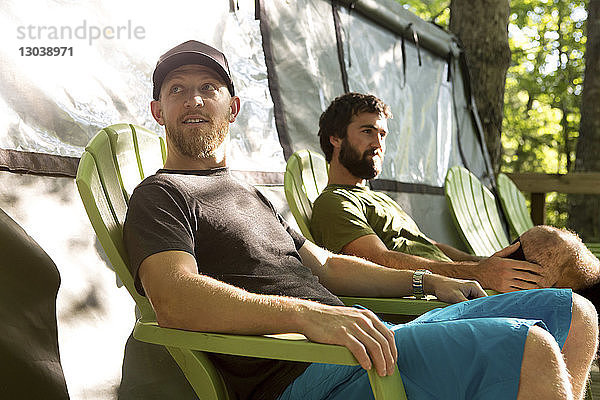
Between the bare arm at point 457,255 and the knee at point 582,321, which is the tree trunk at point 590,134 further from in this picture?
the knee at point 582,321

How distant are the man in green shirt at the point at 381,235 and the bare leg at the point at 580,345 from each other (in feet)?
1.62

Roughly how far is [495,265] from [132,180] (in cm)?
117

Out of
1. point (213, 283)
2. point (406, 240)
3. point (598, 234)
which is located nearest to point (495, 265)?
point (406, 240)

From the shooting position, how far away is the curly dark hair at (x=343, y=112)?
290 cm

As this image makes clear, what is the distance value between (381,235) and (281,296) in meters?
1.19

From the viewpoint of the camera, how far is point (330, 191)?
2619 mm

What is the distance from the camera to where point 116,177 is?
5.97 feet

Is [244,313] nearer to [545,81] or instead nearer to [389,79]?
[389,79]

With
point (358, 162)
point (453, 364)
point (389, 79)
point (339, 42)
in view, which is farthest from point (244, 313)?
point (389, 79)

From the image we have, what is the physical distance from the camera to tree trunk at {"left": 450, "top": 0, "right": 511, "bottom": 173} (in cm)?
568

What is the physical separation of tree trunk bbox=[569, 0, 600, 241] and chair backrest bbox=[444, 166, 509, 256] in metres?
2.11

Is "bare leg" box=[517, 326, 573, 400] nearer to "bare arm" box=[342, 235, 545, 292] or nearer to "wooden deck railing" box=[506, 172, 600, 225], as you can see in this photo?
"bare arm" box=[342, 235, 545, 292]

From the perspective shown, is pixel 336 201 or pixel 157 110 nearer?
pixel 157 110

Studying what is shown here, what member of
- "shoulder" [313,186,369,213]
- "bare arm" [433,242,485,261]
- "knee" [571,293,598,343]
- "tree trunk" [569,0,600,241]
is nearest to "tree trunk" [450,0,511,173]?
"tree trunk" [569,0,600,241]
